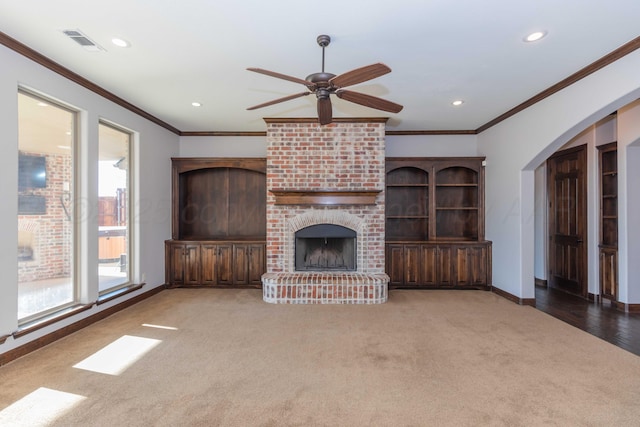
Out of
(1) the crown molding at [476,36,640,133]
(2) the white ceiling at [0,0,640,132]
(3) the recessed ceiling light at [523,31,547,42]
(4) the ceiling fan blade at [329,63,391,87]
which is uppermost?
(2) the white ceiling at [0,0,640,132]

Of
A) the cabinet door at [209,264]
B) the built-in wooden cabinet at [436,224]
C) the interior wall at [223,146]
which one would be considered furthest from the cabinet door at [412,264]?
the cabinet door at [209,264]

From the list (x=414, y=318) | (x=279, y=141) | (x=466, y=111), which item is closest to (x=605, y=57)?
(x=466, y=111)

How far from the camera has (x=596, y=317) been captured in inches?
147

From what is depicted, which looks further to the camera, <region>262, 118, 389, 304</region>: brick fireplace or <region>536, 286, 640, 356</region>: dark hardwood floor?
<region>262, 118, 389, 304</region>: brick fireplace

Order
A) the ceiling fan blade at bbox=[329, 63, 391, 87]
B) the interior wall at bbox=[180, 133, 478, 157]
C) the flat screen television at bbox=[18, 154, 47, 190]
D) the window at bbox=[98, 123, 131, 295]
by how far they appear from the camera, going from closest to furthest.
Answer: the ceiling fan blade at bbox=[329, 63, 391, 87], the flat screen television at bbox=[18, 154, 47, 190], the window at bbox=[98, 123, 131, 295], the interior wall at bbox=[180, 133, 478, 157]

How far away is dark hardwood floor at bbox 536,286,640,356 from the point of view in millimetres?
3117

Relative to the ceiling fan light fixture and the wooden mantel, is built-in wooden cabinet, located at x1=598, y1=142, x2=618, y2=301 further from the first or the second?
the wooden mantel

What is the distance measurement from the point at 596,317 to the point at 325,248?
3541 mm

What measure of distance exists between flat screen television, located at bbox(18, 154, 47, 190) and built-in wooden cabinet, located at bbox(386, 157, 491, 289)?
14.6 ft

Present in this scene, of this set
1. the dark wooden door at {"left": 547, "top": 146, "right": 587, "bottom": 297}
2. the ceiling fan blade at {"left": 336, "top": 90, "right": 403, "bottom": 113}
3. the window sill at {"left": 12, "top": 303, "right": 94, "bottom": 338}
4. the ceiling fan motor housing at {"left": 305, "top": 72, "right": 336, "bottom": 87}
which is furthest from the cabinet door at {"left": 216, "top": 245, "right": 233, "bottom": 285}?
the dark wooden door at {"left": 547, "top": 146, "right": 587, "bottom": 297}

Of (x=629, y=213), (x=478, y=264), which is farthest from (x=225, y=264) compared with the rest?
(x=629, y=213)

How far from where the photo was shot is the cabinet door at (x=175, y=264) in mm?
5199

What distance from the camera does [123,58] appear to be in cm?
292

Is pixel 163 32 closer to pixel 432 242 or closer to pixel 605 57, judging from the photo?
pixel 605 57
